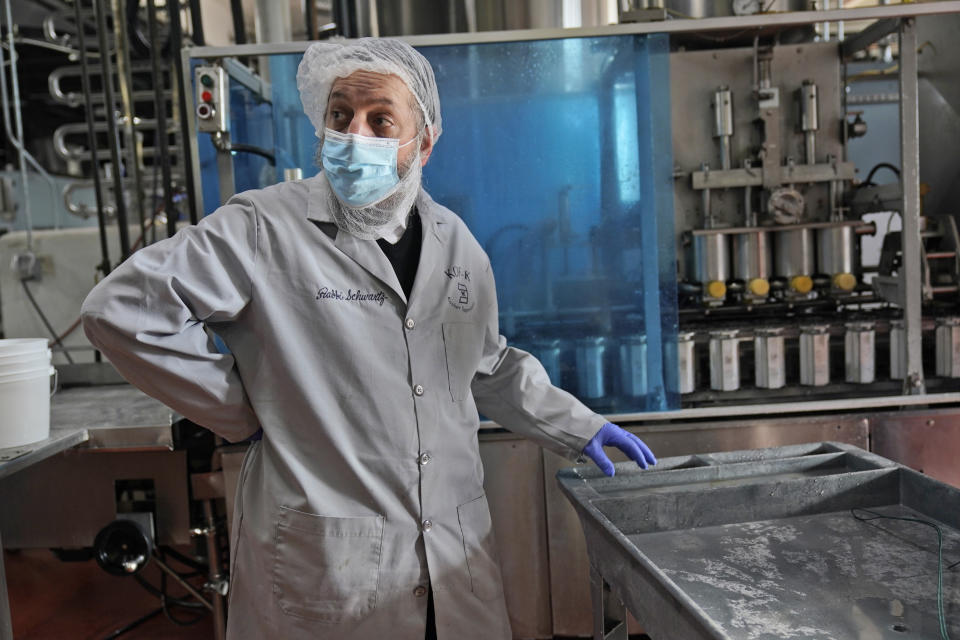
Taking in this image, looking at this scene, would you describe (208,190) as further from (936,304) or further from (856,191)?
(936,304)

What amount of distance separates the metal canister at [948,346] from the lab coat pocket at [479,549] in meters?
1.50

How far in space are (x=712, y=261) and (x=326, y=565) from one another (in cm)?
146

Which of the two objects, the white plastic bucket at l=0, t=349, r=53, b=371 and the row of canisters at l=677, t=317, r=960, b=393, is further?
the row of canisters at l=677, t=317, r=960, b=393

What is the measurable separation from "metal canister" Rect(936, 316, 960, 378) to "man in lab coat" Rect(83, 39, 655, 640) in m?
1.31

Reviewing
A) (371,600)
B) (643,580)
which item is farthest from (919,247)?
(371,600)

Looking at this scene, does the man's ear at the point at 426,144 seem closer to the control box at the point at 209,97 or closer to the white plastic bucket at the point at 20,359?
the control box at the point at 209,97

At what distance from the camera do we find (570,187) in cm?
197

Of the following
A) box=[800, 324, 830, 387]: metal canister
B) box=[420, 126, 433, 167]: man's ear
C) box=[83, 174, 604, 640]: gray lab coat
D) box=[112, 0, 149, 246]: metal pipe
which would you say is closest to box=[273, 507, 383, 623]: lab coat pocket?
box=[83, 174, 604, 640]: gray lab coat

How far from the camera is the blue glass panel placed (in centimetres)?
194

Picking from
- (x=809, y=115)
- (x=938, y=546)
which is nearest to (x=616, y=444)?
(x=938, y=546)

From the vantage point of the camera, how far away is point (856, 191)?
2.23 metres

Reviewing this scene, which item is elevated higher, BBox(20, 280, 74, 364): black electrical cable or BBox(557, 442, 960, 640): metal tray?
BBox(20, 280, 74, 364): black electrical cable

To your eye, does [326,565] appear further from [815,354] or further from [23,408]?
[815,354]

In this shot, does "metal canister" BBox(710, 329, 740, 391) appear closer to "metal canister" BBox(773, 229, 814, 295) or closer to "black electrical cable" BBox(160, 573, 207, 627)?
"metal canister" BBox(773, 229, 814, 295)
